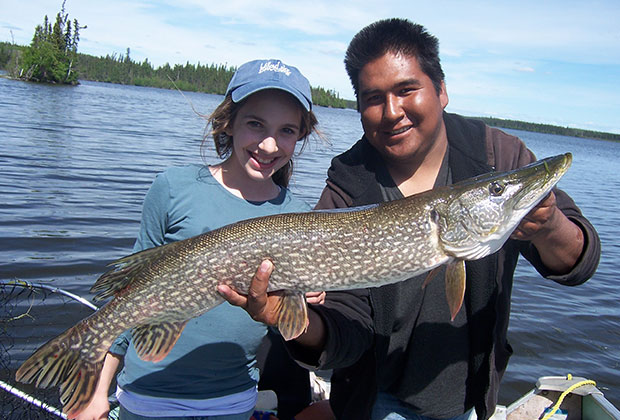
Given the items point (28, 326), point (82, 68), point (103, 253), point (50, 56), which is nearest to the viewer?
point (28, 326)

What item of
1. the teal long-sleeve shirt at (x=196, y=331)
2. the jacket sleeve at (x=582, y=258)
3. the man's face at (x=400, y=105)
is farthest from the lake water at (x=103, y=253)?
the jacket sleeve at (x=582, y=258)

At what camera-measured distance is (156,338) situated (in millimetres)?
2293

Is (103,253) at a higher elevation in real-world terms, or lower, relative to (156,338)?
lower

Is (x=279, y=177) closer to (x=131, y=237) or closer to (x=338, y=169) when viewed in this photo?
(x=338, y=169)

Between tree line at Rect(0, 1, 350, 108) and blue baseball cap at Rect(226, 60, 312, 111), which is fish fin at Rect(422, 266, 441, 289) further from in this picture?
tree line at Rect(0, 1, 350, 108)

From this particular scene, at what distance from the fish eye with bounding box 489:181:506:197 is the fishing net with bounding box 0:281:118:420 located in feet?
9.17

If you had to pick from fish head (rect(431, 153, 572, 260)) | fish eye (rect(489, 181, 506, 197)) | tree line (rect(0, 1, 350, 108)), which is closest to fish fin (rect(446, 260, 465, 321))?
fish head (rect(431, 153, 572, 260))

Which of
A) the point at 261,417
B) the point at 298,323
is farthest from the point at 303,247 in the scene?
the point at 261,417

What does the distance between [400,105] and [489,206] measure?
68cm

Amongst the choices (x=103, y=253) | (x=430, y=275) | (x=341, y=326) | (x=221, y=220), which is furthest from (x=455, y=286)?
(x=103, y=253)

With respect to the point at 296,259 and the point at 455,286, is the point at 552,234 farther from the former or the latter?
the point at 296,259

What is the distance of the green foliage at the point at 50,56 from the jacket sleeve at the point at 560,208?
201ft

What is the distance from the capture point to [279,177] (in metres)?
3.01

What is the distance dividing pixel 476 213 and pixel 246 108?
1362 mm
